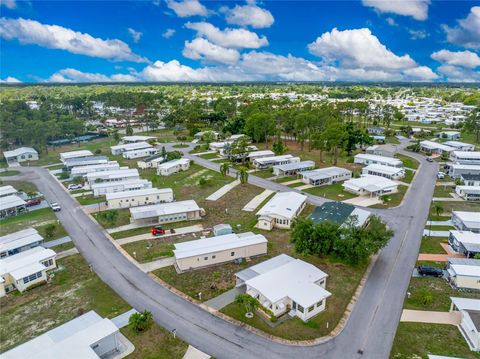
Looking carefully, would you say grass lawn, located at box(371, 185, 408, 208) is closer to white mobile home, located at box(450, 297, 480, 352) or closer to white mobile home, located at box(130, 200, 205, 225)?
white mobile home, located at box(450, 297, 480, 352)

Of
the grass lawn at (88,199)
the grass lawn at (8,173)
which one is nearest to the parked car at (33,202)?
the grass lawn at (88,199)

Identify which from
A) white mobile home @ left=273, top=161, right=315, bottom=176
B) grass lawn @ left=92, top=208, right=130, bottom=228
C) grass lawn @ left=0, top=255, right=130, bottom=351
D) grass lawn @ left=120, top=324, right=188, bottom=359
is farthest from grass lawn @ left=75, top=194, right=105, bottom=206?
white mobile home @ left=273, top=161, right=315, bottom=176

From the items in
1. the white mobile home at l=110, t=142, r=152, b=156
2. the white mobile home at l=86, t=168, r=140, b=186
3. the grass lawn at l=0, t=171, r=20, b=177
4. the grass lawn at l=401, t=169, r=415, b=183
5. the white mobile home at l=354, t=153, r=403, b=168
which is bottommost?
the grass lawn at l=0, t=171, r=20, b=177

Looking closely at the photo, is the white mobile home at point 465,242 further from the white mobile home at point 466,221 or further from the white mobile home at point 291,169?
the white mobile home at point 291,169

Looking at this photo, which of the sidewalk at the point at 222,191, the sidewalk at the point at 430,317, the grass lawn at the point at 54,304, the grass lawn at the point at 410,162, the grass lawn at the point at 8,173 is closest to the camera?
the grass lawn at the point at 54,304

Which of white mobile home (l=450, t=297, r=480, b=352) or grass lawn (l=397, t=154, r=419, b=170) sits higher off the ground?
grass lawn (l=397, t=154, r=419, b=170)

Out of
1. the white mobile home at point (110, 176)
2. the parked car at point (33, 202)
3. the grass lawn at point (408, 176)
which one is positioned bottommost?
the parked car at point (33, 202)

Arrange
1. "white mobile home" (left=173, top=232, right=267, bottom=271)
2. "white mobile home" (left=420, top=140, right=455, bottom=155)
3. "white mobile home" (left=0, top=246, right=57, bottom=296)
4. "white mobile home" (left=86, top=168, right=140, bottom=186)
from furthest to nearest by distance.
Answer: "white mobile home" (left=420, top=140, right=455, bottom=155)
"white mobile home" (left=86, top=168, right=140, bottom=186)
"white mobile home" (left=173, top=232, right=267, bottom=271)
"white mobile home" (left=0, top=246, right=57, bottom=296)
